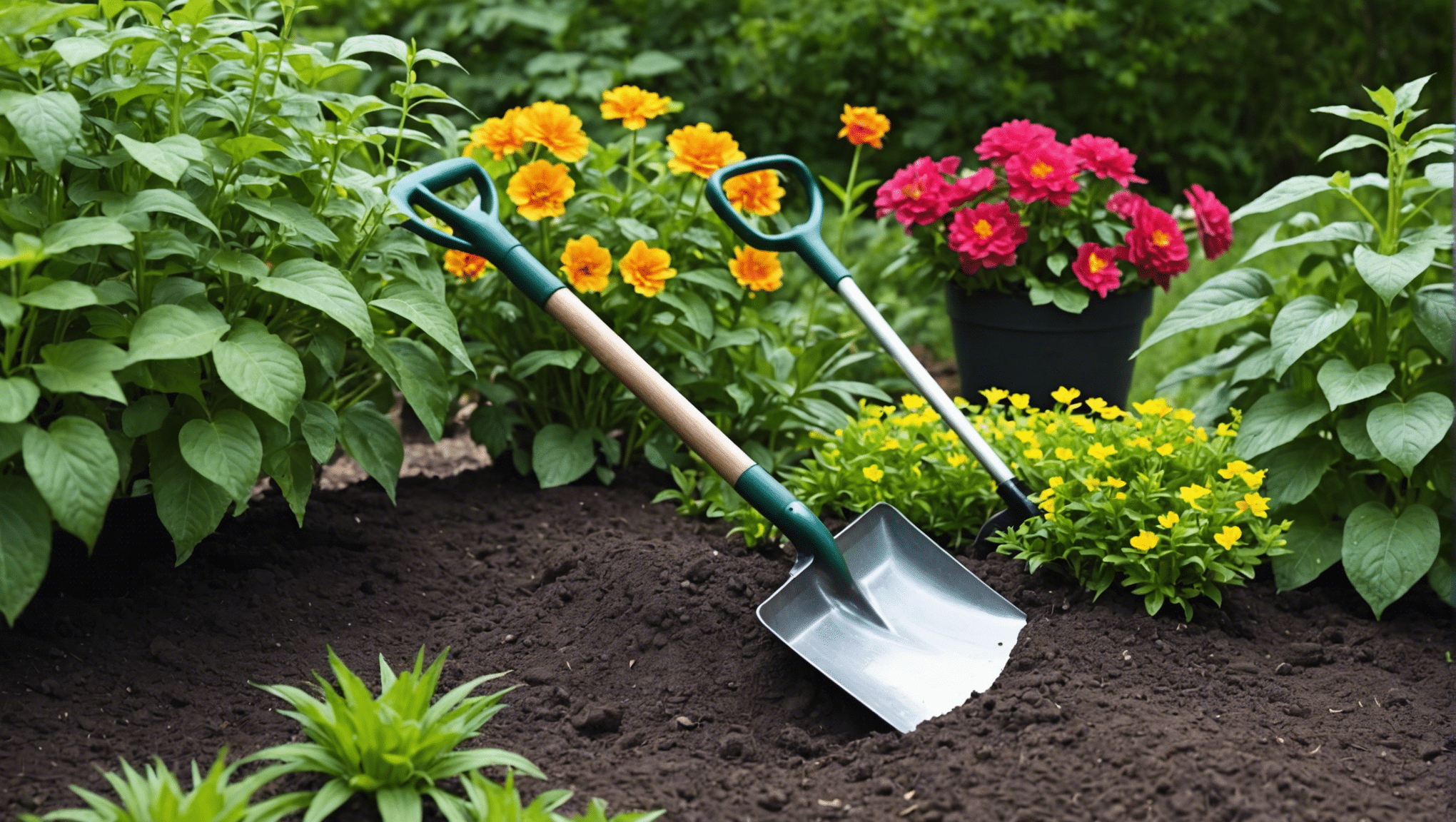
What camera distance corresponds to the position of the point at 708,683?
2.24 metres

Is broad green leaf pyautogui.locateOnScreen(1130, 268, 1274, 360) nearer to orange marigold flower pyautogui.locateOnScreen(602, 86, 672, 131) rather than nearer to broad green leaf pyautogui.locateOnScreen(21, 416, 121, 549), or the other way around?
orange marigold flower pyautogui.locateOnScreen(602, 86, 672, 131)

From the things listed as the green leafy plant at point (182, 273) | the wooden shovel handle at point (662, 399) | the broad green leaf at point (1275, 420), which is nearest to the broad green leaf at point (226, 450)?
the green leafy plant at point (182, 273)

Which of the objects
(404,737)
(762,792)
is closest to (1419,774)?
(762,792)

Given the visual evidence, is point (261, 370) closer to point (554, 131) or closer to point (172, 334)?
point (172, 334)

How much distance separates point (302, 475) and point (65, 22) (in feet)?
3.30

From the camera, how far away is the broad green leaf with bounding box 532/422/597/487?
3002mm

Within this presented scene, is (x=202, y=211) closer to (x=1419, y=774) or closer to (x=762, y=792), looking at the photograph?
(x=762, y=792)

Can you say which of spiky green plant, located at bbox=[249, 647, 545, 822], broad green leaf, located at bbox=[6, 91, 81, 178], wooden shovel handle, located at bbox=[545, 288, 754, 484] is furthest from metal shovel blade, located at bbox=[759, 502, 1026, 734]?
broad green leaf, located at bbox=[6, 91, 81, 178]

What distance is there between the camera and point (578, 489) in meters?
3.06

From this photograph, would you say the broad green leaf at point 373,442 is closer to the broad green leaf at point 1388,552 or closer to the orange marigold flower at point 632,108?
the orange marigold flower at point 632,108

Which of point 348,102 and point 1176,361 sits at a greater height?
point 348,102

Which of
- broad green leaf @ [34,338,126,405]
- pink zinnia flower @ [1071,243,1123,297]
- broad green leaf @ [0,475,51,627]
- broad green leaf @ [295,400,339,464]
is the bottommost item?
pink zinnia flower @ [1071,243,1123,297]

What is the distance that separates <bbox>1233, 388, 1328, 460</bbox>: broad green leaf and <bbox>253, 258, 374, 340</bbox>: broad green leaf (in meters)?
1.79

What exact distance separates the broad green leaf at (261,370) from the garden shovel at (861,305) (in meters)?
1.07
